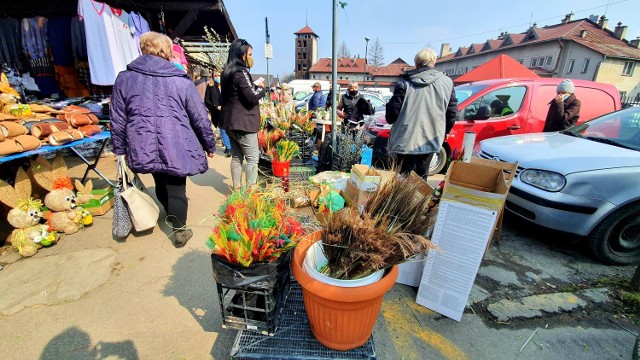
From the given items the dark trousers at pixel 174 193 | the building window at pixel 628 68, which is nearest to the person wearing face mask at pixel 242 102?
the dark trousers at pixel 174 193

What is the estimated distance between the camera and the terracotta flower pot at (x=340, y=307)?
3.86ft

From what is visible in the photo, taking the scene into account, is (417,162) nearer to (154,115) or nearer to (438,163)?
(438,163)

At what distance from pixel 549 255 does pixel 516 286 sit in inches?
33.1

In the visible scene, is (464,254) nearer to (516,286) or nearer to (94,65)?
(516,286)

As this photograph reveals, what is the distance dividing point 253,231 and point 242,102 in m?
2.21

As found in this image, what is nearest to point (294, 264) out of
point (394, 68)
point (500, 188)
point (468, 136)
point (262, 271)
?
point (262, 271)

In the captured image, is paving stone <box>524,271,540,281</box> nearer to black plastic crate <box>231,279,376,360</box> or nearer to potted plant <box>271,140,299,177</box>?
black plastic crate <box>231,279,376,360</box>

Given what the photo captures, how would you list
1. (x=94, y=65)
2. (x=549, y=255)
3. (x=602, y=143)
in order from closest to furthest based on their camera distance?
1. (x=549, y=255)
2. (x=602, y=143)
3. (x=94, y=65)

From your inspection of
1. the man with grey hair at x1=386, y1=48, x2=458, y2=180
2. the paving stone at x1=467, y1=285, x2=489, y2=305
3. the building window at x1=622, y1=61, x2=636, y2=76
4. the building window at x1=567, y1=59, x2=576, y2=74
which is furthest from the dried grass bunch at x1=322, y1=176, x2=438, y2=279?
the building window at x1=622, y1=61, x2=636, y2=76

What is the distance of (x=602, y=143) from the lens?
3041mm

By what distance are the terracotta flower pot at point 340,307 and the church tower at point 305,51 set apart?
195 feet

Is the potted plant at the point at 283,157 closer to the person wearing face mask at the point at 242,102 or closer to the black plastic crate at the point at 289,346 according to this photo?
the person wearing face mask at the point at 242,102

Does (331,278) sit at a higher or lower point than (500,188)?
lower

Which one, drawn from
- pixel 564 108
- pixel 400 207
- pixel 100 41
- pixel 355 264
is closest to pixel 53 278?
pixel 355 264
